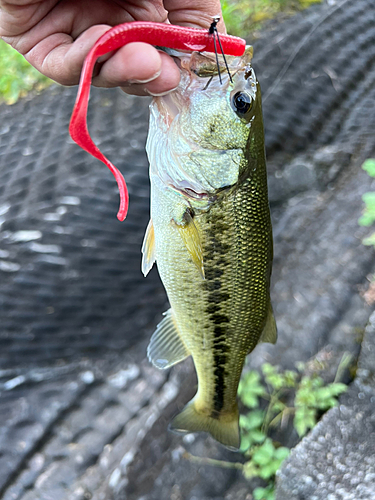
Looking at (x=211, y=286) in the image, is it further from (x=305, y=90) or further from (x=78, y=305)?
(x=305, y=90)

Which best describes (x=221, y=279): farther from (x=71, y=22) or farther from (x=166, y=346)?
(x=71, y=22)

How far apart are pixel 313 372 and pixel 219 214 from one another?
5.86ft

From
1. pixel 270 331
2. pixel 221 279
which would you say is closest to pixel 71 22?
pixel 221 279

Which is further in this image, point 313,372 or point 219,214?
point 313,372

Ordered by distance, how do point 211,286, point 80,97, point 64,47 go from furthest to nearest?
point 211,286
point 64,47
point 80,97

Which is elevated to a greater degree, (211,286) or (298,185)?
(211,286)

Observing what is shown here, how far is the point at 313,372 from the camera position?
2.63m

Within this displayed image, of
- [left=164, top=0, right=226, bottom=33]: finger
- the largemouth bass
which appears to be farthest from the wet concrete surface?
[left=164, top=0, right=226, bottom=33]: finger

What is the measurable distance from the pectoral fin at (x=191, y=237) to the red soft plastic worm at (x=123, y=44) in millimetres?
364

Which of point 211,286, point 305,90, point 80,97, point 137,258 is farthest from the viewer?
point 305,90

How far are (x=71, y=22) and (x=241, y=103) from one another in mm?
781

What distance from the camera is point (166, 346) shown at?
5.96 feet

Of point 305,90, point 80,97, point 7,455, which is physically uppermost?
point 80,97

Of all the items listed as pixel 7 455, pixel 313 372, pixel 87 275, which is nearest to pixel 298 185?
pixel 313 372
